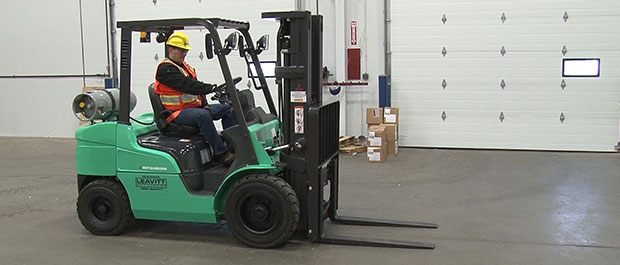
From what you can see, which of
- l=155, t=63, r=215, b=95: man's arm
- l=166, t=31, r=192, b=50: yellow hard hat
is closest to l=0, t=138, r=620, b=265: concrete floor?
l=155, t=63, r=215, b=95: man's arm

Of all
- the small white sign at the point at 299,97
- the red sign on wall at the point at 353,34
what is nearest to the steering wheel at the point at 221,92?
the small white sign at the point at 299,97

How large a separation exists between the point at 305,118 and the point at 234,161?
0.73 m

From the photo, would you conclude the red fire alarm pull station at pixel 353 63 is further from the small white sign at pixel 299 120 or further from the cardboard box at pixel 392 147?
the small white sign at pixel 299 120

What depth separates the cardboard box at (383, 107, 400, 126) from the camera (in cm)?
1053

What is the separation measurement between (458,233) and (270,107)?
89.2 inches

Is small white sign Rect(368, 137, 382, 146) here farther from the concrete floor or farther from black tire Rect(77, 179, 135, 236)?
black tire Rect(77, 179, 135, 236)

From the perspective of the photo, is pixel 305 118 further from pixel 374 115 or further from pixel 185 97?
pixel 374 115

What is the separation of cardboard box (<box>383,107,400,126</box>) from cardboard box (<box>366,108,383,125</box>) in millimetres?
69

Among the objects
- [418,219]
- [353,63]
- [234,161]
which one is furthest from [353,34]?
[234,161]

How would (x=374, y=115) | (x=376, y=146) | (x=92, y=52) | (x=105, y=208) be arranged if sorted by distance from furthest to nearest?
(x=92, y=52), (x=374, y=115), (x=376, y=146), (x=105, y=208)

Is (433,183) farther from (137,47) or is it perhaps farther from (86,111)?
(137,47)

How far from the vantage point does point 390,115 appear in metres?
10.6

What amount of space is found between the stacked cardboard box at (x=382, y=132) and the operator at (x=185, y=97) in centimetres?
435

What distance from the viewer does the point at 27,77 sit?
1373 centimetres
